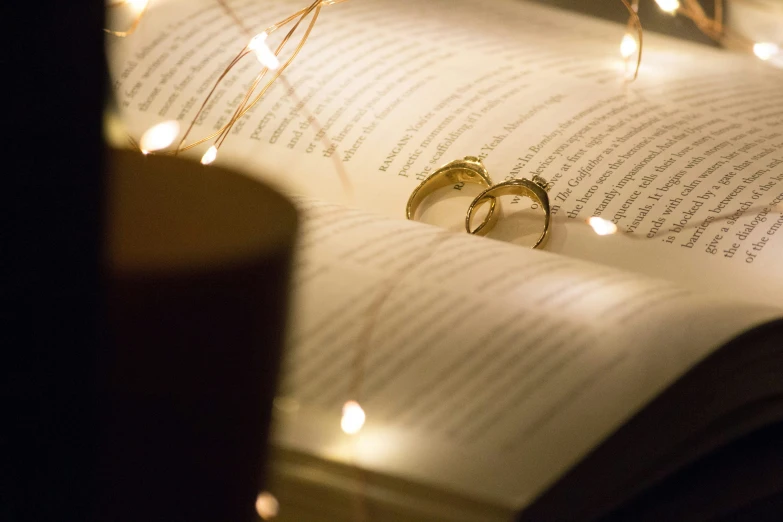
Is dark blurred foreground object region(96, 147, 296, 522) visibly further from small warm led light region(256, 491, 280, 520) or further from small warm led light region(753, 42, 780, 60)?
small warm led light region(753, 42, 780, 60)

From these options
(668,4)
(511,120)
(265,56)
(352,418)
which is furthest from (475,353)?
(668,4)

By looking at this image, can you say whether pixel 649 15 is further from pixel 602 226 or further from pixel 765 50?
pixel 602 226

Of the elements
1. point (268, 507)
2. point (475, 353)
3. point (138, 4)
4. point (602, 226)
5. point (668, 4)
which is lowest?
point (268, 507)

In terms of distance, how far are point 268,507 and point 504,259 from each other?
10.0 inches

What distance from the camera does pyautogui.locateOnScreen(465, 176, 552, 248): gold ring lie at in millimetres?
758

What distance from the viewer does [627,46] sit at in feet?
3.77

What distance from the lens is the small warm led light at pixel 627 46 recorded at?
3.72 ft

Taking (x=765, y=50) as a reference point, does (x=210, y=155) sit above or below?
below

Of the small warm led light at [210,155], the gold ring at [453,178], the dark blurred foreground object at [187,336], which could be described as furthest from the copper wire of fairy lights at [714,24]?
the dark blurred foreground object at [187,336]

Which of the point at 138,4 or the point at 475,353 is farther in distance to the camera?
the point at 138,4

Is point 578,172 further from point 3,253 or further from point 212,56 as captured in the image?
point 3,253

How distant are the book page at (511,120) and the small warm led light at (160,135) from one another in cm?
1

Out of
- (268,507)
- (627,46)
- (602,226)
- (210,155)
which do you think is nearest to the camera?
(268,507)

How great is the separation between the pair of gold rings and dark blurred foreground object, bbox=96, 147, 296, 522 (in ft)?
1.47
